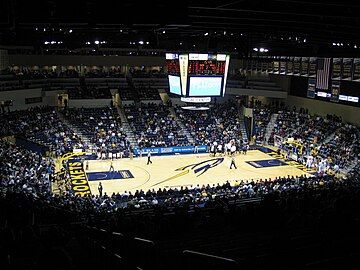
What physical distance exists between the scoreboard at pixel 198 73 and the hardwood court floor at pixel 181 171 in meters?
6.39

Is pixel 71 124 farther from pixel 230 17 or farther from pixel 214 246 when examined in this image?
pixel 214 246

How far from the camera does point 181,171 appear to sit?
3200 cm

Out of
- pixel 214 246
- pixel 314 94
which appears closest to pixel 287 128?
pixel 314 94

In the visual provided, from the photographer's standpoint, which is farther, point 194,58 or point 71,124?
point 71,124

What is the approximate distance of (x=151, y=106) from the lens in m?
46.2

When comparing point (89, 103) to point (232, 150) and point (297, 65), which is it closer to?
point (232, 150)

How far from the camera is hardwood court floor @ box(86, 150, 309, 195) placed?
2830 cm

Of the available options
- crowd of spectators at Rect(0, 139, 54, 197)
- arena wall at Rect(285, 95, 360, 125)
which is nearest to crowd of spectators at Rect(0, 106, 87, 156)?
crowd of spectators at Rect(0, 139, 54, 197)

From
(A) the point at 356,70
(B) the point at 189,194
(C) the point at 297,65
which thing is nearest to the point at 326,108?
(C) the point at 297,65

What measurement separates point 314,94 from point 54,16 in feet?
113

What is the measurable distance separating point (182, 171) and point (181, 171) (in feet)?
0.25

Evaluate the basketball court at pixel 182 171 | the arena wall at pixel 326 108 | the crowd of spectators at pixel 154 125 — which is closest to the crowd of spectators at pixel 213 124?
the crowd of spectators at pixel 154 125

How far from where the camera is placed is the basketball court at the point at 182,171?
28391 millimetres

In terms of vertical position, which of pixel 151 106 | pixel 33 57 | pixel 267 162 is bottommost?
pixel 267 162
